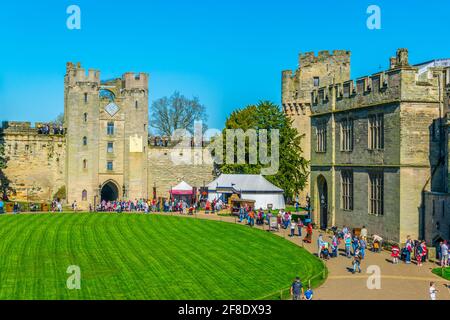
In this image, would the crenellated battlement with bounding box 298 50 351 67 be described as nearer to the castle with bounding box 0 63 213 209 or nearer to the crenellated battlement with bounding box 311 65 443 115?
the castle with bounding box 0 63 213 209

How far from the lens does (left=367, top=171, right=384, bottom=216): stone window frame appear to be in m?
40.1

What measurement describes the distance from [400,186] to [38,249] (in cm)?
1983

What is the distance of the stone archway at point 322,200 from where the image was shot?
47688 mm

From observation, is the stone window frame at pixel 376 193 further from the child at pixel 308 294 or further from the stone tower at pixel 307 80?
the stone tower at pixel 307 80

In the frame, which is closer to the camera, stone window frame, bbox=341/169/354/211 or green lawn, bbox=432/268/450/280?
green lawn, bbox=432/268/450/280

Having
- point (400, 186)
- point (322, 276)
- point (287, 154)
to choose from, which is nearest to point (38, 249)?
point (322, 276)

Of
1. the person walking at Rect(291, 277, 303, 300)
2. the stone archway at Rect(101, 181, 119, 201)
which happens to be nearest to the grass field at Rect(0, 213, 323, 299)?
the person walking at Rect(291, 277, 303, 300)

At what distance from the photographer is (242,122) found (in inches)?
2916

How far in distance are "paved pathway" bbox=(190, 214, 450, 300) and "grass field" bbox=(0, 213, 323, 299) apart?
42.9 inches

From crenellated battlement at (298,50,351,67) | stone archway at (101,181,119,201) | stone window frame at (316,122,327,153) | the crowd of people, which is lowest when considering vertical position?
stone archway at (101,181,119,201)

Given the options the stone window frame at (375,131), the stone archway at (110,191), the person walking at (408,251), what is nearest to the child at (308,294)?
the person walking at (408,251)

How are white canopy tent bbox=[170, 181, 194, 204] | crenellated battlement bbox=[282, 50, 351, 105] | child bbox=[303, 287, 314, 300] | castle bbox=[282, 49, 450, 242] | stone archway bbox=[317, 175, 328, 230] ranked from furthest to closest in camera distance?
crenellated battlement bbox=[282, 50, 351, 105]
white canopy tent bbox=[170, 181, 194, 204]
stone archway bbox=[317, 175, 328, 230]
castle bbox=[282, 49, 450, 242]
child bbox=[303, 287, 314, 300]

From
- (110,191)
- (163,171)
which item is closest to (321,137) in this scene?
(163,171)
